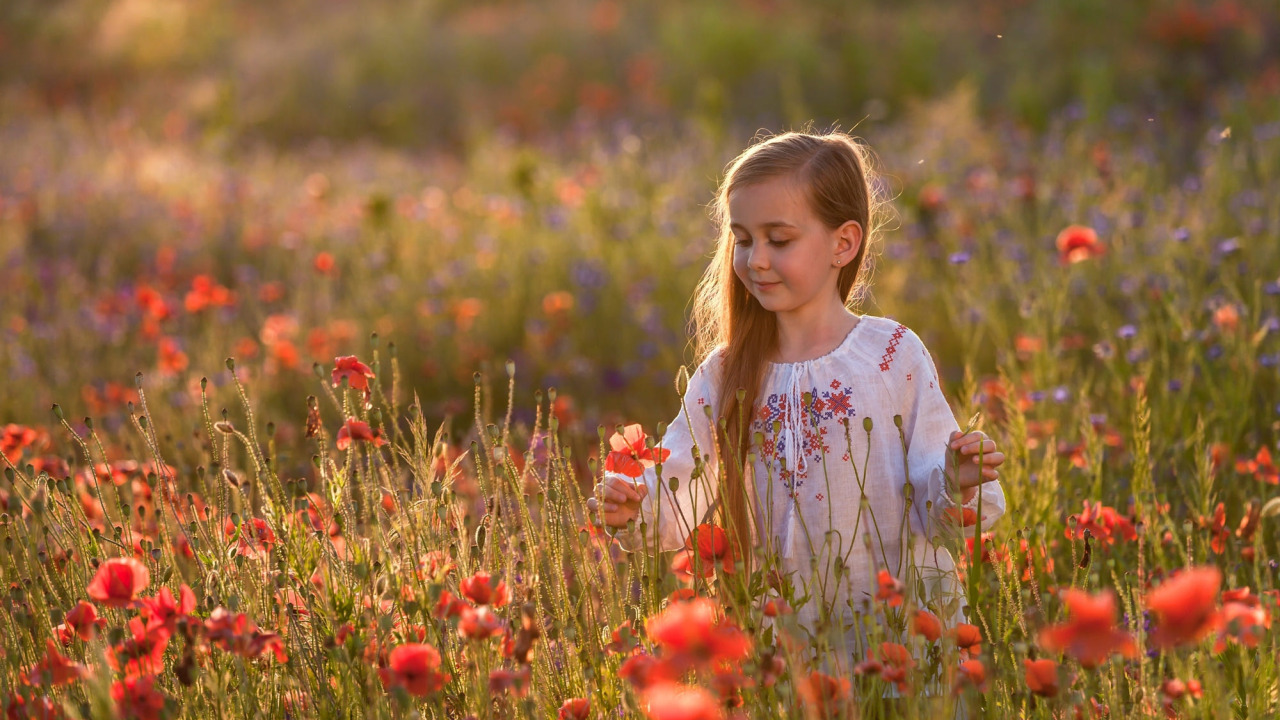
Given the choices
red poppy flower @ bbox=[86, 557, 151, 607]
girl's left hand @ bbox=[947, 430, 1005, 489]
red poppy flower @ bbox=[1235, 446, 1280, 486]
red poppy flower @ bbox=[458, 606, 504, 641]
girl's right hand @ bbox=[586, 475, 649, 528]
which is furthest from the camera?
red poppy flower @ bbox=[1235, 446, 1280, 486]

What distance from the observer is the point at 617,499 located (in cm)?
188

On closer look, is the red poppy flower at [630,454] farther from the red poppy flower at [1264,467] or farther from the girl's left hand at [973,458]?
the red poppy flower at [1264,467]

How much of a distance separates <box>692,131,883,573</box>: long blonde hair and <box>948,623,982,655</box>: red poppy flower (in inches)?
16.0

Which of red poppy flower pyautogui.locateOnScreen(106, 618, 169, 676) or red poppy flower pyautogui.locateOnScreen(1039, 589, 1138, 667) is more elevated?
red poppy flower pyautogui.locateOnScreen(1039, 589, 1138, 667)

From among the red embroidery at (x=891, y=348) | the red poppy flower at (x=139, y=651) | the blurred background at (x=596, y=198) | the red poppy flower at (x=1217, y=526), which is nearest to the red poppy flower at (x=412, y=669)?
the red poppy flower at (x=139, y=651)

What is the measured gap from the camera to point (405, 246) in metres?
5.97

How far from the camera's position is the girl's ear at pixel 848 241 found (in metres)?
2.12

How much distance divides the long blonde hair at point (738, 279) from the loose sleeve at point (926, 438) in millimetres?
260

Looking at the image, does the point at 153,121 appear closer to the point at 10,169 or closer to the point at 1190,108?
the point at 10,169

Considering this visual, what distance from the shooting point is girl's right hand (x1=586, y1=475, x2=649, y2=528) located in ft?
6.10

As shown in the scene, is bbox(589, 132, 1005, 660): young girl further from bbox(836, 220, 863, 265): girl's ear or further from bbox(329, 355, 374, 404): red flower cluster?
bbox(329, 355, 374, 404): red flower cluster

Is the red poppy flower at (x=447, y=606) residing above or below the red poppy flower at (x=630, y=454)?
below

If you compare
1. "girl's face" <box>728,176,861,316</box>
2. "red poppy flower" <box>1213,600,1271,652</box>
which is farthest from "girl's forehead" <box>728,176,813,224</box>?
"red poppy flower" <box>1213,600,1271,652</box>

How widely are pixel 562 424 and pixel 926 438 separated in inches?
65.6
